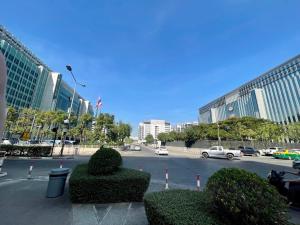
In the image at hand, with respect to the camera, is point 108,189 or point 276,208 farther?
point 108,189

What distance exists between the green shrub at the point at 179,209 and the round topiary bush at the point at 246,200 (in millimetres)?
296

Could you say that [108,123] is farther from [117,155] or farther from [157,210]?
[157,210]

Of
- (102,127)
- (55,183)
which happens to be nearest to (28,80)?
(102,127)

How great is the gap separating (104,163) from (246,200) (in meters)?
4.79

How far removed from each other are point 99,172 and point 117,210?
1415 millimetres

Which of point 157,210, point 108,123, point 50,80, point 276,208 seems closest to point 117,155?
point 157,210

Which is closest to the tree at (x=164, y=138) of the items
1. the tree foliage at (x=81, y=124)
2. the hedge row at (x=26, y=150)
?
the tree foliage at (x=81, y=124)

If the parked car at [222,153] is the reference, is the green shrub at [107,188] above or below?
below

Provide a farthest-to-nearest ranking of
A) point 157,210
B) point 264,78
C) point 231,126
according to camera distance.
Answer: point 264,78, point 231,126, point 157,210

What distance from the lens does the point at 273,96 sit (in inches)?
3575

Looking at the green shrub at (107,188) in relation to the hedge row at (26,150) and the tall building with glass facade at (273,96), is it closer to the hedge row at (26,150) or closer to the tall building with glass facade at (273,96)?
the hedge row at (26,150)

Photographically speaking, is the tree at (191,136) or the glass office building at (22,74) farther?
the tree at (191,136)

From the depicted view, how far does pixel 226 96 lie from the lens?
5285 inches

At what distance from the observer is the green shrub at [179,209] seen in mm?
2904
